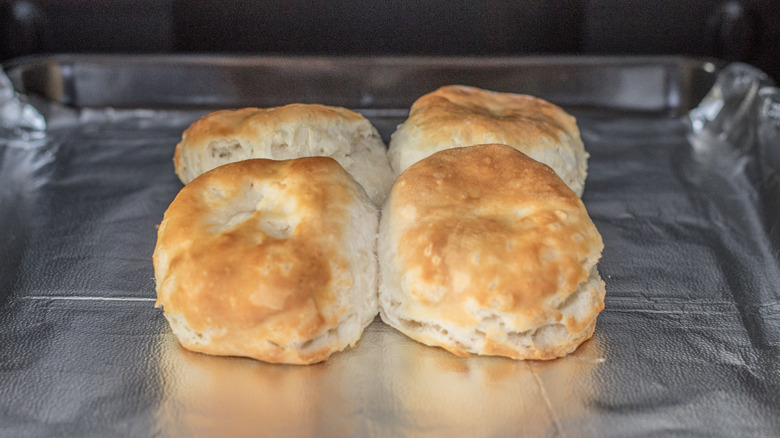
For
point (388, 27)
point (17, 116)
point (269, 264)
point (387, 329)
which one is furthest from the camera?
point (388, 27)

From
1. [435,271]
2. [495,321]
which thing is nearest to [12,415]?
[435,271]

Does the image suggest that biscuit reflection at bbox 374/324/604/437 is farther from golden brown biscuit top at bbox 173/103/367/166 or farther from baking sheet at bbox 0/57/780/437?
golden brown biscuit top at bbox 173/103/367/166

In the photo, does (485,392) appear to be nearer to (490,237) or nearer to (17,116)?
(490,237)

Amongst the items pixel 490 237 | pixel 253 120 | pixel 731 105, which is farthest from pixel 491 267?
pixel 731 105

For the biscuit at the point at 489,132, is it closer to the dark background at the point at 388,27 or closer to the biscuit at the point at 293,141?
the biscuit at the point at 293,141

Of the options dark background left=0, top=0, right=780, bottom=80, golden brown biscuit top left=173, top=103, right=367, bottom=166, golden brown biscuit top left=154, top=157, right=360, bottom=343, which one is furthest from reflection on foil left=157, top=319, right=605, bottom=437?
dark background left=0, top=0, right=780, bottom=80
